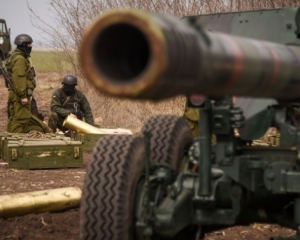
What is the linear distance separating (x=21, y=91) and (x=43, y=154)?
3096mm

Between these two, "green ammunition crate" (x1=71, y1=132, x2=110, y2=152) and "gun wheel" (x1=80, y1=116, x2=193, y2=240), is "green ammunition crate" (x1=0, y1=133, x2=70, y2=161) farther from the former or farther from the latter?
"gun wheel" (x1=80, y1=116, x2=193, y2=240)

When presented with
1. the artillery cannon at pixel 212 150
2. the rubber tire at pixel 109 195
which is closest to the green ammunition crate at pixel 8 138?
the artillery cannon at pixel 212 150

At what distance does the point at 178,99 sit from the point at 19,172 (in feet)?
16.6

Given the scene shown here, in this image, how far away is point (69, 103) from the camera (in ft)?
46.2

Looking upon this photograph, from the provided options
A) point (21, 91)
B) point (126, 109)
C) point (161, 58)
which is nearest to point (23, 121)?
point (21, 91)

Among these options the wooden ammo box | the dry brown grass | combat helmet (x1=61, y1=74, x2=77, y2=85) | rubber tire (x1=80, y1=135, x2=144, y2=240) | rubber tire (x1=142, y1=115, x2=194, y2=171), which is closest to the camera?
rubber tire (x1=80, y1=135, x2=144, y2=240)

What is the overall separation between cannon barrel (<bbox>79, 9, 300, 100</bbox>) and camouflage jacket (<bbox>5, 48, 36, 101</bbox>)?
1054 centimetres

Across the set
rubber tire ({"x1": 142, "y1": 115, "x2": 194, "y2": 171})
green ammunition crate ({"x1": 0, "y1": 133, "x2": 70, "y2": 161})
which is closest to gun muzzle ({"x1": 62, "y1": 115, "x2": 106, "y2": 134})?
green ammunition crate ({"x1": 0, "y1": 133, "x2": 70, "y2": 161})

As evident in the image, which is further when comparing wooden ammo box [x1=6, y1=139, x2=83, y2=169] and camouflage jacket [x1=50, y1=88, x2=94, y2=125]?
camouflage jacket [x1=50, y1=88, x2=94, y2=125]

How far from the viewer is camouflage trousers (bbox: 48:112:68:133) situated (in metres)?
14.0

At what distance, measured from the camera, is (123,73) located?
324 cm

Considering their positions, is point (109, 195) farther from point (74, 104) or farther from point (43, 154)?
point (74, 104)

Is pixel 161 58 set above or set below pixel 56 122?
above

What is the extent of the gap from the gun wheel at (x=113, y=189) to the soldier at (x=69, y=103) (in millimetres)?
8799
